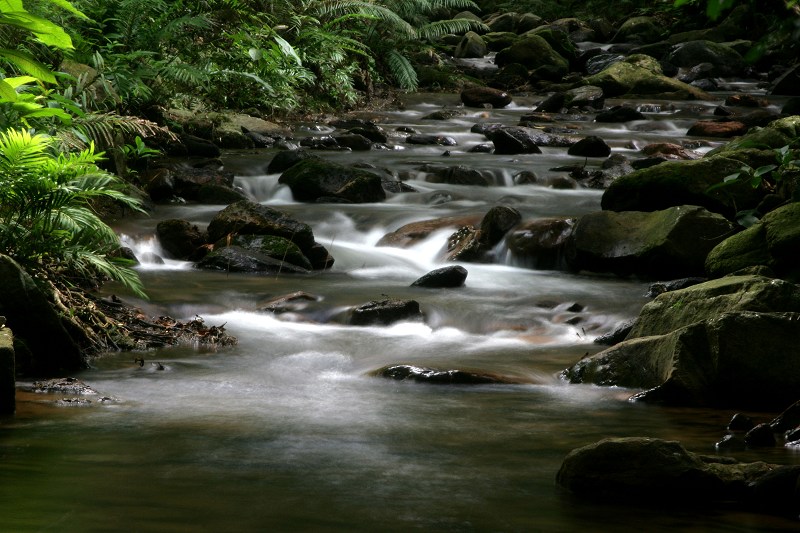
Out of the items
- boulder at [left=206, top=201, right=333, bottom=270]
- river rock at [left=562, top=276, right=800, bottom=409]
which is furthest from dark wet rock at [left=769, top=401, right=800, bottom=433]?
boulder at [left=206, top=201, right=333, bottom=270]

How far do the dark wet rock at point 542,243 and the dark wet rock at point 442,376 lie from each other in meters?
3.64

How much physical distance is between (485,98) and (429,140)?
4718 mm

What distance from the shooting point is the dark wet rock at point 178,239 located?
8578mm

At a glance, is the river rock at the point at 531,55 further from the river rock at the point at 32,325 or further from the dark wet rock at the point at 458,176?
the river rock at the point at 32,325

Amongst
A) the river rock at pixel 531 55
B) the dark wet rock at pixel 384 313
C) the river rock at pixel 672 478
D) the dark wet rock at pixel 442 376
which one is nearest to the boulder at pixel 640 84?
the river rock at pixel 531 55

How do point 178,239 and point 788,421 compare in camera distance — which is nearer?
point 788,421

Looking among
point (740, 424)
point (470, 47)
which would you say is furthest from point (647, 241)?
point (470, 47)

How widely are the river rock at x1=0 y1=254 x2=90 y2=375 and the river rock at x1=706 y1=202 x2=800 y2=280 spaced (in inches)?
175

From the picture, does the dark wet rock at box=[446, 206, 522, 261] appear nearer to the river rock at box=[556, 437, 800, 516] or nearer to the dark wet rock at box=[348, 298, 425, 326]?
the dark wet rock at box=[348, 298, 425, 326]

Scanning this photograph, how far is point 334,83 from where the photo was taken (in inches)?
693

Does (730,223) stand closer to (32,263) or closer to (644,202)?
(644,202)

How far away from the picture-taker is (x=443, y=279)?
789 centimetres

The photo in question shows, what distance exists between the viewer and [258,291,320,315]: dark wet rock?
6.84m

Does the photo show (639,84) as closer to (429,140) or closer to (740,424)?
(429,140)
